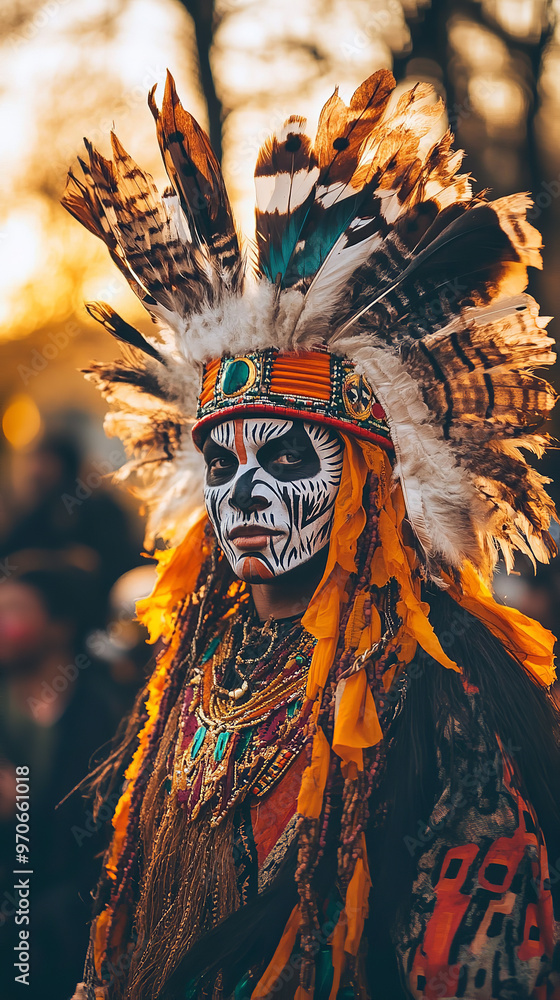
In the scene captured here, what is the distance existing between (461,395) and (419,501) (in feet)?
1.09

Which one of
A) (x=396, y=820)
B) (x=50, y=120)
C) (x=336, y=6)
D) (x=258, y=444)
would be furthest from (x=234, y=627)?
(x=336, y=6)

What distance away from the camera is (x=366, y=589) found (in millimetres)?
2285

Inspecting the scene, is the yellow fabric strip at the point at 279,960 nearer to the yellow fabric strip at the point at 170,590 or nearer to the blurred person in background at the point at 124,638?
the yellow fabric strip at the point at 170,590

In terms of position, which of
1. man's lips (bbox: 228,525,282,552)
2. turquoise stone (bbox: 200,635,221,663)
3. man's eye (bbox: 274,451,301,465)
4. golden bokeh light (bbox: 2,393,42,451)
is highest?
golden bokeh light (bbox: 2,393,42,451)

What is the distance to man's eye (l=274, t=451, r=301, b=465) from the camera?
2309 mm

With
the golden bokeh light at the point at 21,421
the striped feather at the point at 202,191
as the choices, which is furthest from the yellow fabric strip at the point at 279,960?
the golden bokeh light at the point at 21,421

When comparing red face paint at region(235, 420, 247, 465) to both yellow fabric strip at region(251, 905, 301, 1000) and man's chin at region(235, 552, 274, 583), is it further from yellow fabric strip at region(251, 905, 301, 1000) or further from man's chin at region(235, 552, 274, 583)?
yellow fabric strip at region(251, 905, 301, 1000)

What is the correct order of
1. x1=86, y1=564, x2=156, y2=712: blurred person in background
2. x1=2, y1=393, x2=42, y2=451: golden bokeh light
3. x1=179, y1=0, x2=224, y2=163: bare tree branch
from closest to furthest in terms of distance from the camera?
x1=86, y1=564, x2=156, y2=712: blurred person in background
x1=2, y1=393, x2=42, y2=451: golden bokeh light
x1=179, y1=0, x2=224, y2=163: bare tree branch

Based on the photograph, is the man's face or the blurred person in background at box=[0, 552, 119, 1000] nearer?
the man's face

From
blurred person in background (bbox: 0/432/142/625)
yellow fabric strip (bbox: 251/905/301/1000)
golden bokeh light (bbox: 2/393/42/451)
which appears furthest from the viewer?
Answer: golden bokeh light (bbox: 2/393/42/451)

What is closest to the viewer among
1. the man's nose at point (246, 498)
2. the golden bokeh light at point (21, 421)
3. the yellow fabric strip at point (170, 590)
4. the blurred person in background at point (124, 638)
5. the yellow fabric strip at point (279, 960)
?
the yellow fabric strip at point (279, 960)

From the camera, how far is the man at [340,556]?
1960 mm

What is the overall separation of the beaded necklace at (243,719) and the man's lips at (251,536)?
321mm

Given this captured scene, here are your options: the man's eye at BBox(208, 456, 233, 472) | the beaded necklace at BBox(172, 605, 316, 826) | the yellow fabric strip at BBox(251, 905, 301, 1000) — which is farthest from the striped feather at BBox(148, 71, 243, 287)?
the yellow fabric strip at BBox(251, 905, 301, 1000)
